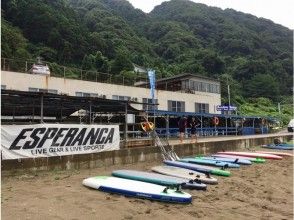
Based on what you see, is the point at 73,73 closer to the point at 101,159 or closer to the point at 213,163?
the point at 213,163

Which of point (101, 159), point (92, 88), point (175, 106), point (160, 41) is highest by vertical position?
point (160, 41)

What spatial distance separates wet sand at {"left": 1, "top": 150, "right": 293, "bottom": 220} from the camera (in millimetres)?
9156

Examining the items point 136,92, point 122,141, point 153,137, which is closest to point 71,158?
point 122,141

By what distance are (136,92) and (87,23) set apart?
191 ft

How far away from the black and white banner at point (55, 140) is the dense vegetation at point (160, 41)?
38.0 metres

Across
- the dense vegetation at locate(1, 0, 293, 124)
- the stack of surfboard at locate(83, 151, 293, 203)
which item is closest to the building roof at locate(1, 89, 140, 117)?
the stack of surfboard at locate(83, 151, 293, 203)

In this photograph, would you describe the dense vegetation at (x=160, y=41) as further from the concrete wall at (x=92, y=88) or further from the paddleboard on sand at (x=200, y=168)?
the paddleboard on sand at (x=200, y=168)

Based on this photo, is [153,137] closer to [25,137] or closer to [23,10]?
[25,137]

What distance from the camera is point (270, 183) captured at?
15211mm

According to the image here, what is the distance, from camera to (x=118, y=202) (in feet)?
33.9

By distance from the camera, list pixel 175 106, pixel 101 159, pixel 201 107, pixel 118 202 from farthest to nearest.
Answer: pixel 201 107, pixel 175 106, pixel 101 159, pixel 118 202

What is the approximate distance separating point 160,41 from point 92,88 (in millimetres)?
74003

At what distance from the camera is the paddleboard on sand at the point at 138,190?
35.3ft

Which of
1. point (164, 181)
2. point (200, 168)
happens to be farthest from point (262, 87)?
point (164, 181)
